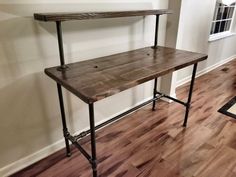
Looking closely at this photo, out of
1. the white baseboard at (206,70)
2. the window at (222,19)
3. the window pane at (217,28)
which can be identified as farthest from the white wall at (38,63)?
the window pane at (217,28)

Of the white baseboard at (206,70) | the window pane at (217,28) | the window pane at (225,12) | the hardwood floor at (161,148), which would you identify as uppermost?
the window pane at (225,12)

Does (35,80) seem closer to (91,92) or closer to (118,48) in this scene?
(91,92)

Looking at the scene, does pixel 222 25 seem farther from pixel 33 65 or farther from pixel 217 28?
pixel 33 65

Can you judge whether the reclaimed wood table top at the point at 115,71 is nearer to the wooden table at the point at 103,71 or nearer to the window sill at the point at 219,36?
the wooden table at the point at 103,71

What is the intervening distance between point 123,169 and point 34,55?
1.16 meters

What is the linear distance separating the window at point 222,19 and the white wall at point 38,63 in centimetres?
209

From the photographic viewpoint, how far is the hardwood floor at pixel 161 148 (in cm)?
163

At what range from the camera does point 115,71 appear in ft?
4.63

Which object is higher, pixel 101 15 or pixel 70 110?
pixel 101 15

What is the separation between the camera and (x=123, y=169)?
1642mm

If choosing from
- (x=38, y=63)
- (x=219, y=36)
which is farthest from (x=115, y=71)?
(x=219, y=36)

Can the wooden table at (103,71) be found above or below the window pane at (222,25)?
below

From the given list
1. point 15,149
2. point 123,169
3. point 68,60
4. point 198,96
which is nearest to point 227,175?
point 123,169

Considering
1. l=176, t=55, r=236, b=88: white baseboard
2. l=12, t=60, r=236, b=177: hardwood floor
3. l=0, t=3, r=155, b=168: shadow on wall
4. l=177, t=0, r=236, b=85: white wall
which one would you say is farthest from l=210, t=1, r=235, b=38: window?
l=0, t=3, r=155, b=168: shadow on wall
